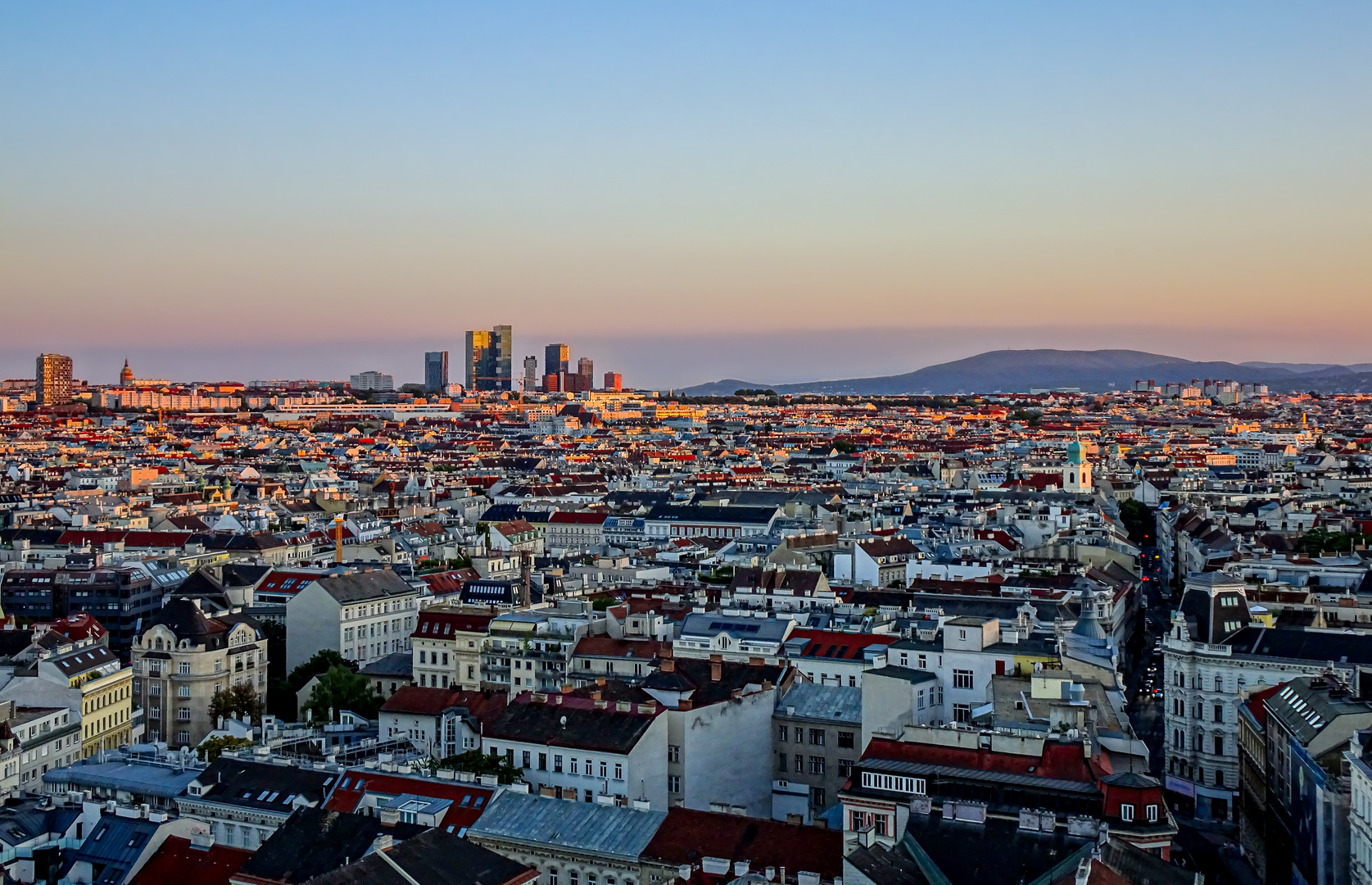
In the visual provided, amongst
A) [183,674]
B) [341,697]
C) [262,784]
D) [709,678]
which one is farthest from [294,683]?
[262,784]

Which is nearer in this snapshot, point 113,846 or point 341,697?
point 113,846

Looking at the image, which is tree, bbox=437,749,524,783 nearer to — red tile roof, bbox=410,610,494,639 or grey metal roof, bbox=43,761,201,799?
grey metal roof, bbox=43,761,201,799

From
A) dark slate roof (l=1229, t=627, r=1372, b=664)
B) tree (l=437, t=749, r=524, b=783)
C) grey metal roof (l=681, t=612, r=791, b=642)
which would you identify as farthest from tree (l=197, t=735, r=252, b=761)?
dark slate roof (l=1229, t=627, r=1372, b=664)

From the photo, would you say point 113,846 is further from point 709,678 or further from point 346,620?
point 346,620

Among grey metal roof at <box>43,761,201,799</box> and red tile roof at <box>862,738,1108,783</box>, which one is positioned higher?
red tile roof at <box>862,738,1108,783</box>

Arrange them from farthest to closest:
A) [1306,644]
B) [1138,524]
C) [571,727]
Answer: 1. [1138,524]
2. [1306,644]
3. [571,727]

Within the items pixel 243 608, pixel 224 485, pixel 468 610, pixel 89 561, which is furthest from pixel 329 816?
pixel 224 485

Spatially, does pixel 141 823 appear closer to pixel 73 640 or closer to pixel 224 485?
pixel 73 640
